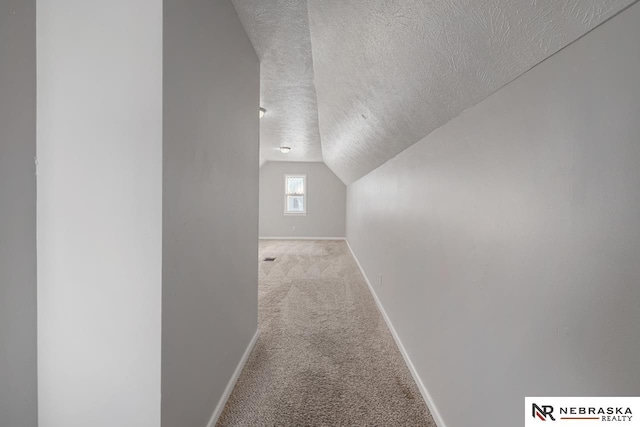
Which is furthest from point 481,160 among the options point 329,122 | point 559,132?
point 329,122

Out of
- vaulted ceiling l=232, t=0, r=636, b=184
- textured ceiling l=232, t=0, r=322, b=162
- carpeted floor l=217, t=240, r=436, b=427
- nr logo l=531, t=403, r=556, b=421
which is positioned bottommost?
carpeted floor l=217, t=240, r=436, b=427

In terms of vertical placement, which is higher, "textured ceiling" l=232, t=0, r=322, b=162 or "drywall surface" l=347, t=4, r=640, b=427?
"textured ceiling" l=232, t=0, r=322, b=162

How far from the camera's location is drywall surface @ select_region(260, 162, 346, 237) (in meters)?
8.23

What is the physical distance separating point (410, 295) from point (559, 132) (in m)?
1.46

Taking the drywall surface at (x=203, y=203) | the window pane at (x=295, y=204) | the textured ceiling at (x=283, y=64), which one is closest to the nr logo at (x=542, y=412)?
the drywall surface at (x=203, y=203)

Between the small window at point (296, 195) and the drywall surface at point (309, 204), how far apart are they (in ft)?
0.35

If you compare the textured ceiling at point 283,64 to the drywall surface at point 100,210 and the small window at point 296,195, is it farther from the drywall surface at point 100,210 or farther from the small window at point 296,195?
the small window at point 296,195

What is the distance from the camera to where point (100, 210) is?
3.07 feet

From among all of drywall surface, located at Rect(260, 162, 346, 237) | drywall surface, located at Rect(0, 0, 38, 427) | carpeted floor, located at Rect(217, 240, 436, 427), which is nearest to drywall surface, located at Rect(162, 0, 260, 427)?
carpeted floor, located at Rect(217, 240, 436, 427)

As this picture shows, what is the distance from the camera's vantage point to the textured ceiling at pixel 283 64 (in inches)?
66.5

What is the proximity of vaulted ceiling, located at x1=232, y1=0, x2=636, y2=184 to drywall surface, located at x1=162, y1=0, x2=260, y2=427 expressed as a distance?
445 mm

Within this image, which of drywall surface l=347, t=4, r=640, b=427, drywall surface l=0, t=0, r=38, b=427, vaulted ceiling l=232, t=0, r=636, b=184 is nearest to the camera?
drywall surface l=347, t=4, r=640, b=427

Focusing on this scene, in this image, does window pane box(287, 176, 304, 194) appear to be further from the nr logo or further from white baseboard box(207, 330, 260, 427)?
the nr logo

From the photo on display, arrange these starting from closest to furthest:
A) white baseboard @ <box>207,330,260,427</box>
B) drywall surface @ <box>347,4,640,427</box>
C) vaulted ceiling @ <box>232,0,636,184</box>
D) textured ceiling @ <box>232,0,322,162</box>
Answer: drywall surface @ <box>347,4,640,427</box> → vaulted ceiling @ <box>232,0,636,184</box> → white baseboard @ <box>207,330,260,427</box> → textured ceiling @ <box>232,0,322,162</box>
